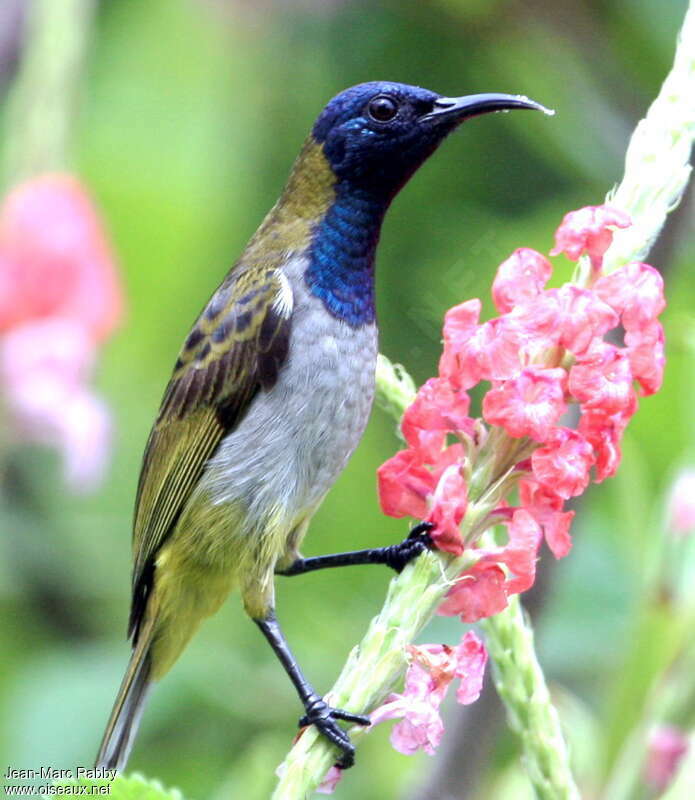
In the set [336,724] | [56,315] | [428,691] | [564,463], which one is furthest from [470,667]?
Answer: [56,315]

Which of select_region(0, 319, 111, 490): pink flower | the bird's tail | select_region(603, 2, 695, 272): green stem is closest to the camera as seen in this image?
select_region(603, 2, 695, 272): green stem

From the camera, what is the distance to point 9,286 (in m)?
3.34

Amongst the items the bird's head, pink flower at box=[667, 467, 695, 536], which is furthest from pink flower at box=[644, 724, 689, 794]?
the bird's head

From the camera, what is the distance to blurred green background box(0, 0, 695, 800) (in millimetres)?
3510

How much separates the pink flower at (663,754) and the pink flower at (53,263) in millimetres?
1739

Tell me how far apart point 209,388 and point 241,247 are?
1.46 meters

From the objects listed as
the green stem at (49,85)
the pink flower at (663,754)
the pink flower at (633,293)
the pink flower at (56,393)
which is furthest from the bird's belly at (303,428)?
the pink flower at (633,293)

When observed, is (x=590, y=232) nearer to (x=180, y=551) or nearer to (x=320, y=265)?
(x=320, y=265)

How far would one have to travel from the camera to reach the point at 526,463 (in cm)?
175

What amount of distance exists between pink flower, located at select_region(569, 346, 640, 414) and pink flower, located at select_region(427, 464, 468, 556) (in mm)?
180

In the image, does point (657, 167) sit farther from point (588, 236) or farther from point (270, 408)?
point (270, 408)

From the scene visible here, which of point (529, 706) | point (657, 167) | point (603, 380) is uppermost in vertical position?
point (657, 167)

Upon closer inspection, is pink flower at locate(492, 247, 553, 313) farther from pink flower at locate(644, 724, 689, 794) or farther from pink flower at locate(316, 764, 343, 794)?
pink flower at locate(644, 724, 689, 794)

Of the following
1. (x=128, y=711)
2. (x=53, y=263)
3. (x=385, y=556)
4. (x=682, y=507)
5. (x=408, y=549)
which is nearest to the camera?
(x=408, y=549)
